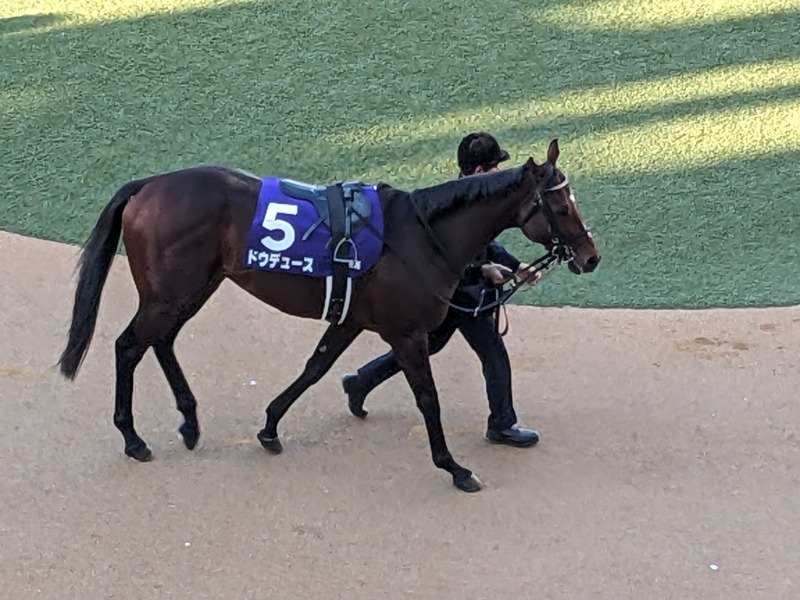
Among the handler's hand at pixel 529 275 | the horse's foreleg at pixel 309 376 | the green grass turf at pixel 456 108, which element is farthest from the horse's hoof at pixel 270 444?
the green grass turf at pixel 456 108

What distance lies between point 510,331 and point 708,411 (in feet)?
3.68

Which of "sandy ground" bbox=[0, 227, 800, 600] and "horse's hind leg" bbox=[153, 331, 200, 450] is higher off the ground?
"horse's hind leg" bbox=[153, 331, 200, 450]

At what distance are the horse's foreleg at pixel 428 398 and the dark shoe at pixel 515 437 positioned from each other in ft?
1.11

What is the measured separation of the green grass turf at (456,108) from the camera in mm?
6438

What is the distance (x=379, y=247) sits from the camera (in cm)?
393

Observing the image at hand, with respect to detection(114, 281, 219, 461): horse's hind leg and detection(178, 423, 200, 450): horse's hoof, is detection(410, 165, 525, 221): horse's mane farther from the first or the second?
detection(178, 423, 200, 450): horse's hoof

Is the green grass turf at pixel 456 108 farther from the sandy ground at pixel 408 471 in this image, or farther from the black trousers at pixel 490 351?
the black trousers at pixel 490 351

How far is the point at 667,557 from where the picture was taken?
12.2 feet

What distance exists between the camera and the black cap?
4.14m

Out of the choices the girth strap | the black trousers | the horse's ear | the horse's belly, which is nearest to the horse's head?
the horse's ear

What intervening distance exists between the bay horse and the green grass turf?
1.86 m

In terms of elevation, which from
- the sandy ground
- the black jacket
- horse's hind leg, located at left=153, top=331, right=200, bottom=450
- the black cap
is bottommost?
the sandy ground

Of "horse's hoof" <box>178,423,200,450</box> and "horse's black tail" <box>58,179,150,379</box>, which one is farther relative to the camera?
"horse's hoof" <box>178,423,200,450</box>

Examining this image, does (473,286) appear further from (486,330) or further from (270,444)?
(270,444)
